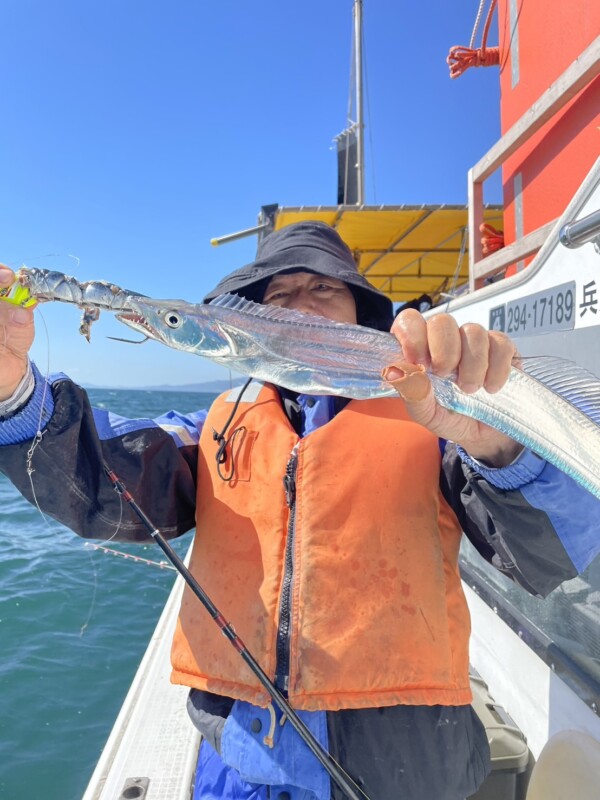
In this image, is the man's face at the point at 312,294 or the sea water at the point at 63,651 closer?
the man's face at the point at 312,294

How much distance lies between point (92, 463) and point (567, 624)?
2.52m

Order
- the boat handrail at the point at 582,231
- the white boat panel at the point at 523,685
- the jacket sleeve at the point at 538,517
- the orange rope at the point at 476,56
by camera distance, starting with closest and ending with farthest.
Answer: the jacket sleeve at the point at 538,517, the boat handrail at the point at 582,231, the white boat panel at the point at 523,685, the orange rope at the point at 476,56

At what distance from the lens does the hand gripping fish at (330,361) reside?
58.8 inches

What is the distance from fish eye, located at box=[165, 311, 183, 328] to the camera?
4.84ft

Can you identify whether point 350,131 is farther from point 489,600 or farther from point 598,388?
point 598,388

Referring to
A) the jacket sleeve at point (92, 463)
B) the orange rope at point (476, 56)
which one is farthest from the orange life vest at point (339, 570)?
the orange rope at point (476, 56)

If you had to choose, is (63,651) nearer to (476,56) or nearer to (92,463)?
(92,463)

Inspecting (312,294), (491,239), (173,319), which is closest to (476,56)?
(491,239)

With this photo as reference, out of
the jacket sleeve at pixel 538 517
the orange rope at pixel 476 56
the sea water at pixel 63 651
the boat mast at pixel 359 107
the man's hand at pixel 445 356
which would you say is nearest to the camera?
the man's hand at pixel 445 356

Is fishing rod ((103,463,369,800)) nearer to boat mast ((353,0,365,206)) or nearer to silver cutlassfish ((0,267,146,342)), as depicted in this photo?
silver cutlassfish ((0,267,146,342))

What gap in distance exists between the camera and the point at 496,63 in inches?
247

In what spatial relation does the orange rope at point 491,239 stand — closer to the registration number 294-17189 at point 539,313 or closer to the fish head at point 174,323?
the registration number 294-17189 at point 539,313

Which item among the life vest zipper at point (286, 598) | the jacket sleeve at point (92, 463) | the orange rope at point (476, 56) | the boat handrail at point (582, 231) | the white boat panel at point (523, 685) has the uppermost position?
the orange rope at point (476, 56)

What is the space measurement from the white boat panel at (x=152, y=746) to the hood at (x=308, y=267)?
2.50 meters
